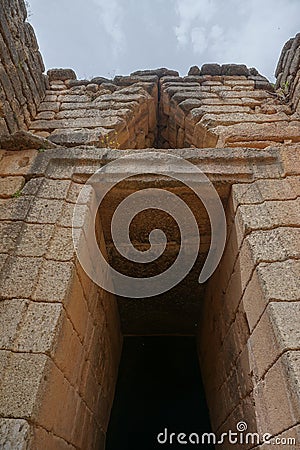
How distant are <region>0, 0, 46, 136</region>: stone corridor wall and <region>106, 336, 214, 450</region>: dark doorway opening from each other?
3500 mm

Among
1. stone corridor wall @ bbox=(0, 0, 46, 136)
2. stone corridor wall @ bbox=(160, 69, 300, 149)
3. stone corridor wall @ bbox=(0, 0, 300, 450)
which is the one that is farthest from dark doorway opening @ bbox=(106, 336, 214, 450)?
stone corridor wall @ bbox=(0, 0, 46, 136)

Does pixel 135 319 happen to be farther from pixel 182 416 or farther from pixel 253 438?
pixel 253 438

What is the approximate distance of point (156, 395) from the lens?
497 cm

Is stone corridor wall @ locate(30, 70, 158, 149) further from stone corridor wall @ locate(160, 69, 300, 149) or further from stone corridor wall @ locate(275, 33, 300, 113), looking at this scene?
stone corridor wall @ locate(275, 33, 300, 113)

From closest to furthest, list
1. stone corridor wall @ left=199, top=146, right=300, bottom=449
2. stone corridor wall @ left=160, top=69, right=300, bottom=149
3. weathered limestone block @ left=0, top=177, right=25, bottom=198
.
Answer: stone corridor wall @ left=199, top=146, right=300, bottom=449, weathered limestone block @ left=0, top=177, right=25, bottom=198, stone corridor wall @ left=160, top=69, right=300, bottom=149

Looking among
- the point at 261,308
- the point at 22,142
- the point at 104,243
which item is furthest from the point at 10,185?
the point at 261,308

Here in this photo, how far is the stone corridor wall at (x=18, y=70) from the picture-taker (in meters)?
3.48

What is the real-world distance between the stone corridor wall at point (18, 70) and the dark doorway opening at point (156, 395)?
350 centimetres

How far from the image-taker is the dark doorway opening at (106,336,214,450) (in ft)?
14.5

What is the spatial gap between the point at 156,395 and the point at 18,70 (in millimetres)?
4462

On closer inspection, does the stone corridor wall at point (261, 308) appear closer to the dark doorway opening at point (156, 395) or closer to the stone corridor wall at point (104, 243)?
the stone corridor wall at point (104, 243)

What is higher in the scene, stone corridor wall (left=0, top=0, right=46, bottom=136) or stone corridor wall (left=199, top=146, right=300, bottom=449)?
stone corridor wall (left=0, top=0, right=46, bottom=136)

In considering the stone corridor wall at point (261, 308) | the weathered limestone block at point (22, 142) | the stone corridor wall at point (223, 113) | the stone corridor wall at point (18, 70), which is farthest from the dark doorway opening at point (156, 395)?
the stone corridor wall at point (18, 70)

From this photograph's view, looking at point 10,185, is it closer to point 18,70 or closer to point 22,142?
point 22,142
